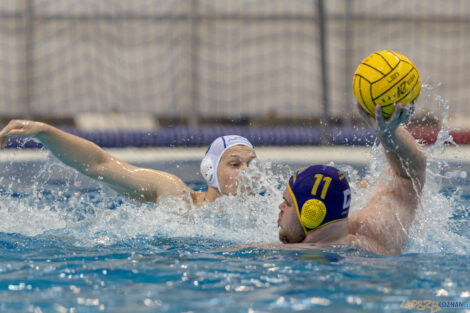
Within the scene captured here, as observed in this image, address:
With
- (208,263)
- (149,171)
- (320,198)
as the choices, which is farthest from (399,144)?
(149,171)

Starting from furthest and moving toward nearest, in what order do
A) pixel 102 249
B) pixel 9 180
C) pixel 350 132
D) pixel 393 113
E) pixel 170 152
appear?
pixel 350 132, pixel 170 152, pixel 9 180, pixel 102 249, pixel 393 113

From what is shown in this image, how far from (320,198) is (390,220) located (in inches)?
17.5

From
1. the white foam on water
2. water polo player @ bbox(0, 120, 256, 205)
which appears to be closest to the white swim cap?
water polo player @ bbox(0, 120, 256, 205)

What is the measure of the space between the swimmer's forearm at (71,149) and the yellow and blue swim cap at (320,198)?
4.68ft

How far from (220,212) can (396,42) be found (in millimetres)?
7451

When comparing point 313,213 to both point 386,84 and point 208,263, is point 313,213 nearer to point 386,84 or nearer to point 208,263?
point 208,263

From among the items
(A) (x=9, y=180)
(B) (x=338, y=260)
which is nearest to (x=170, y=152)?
(A) (x=9, y=180)

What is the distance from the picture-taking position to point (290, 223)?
3117 mm

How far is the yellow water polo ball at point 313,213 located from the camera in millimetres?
2979

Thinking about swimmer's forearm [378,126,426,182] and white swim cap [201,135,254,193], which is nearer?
swimmer's forearm [378,126,426,182]

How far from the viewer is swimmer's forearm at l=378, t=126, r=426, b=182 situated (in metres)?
2.80

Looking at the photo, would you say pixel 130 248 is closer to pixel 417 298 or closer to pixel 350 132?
pixel 417 298

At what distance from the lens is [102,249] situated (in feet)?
10.6

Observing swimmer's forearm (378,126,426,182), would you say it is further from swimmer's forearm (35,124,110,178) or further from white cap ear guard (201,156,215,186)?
swimmer's forearm (35,124,110,178)
